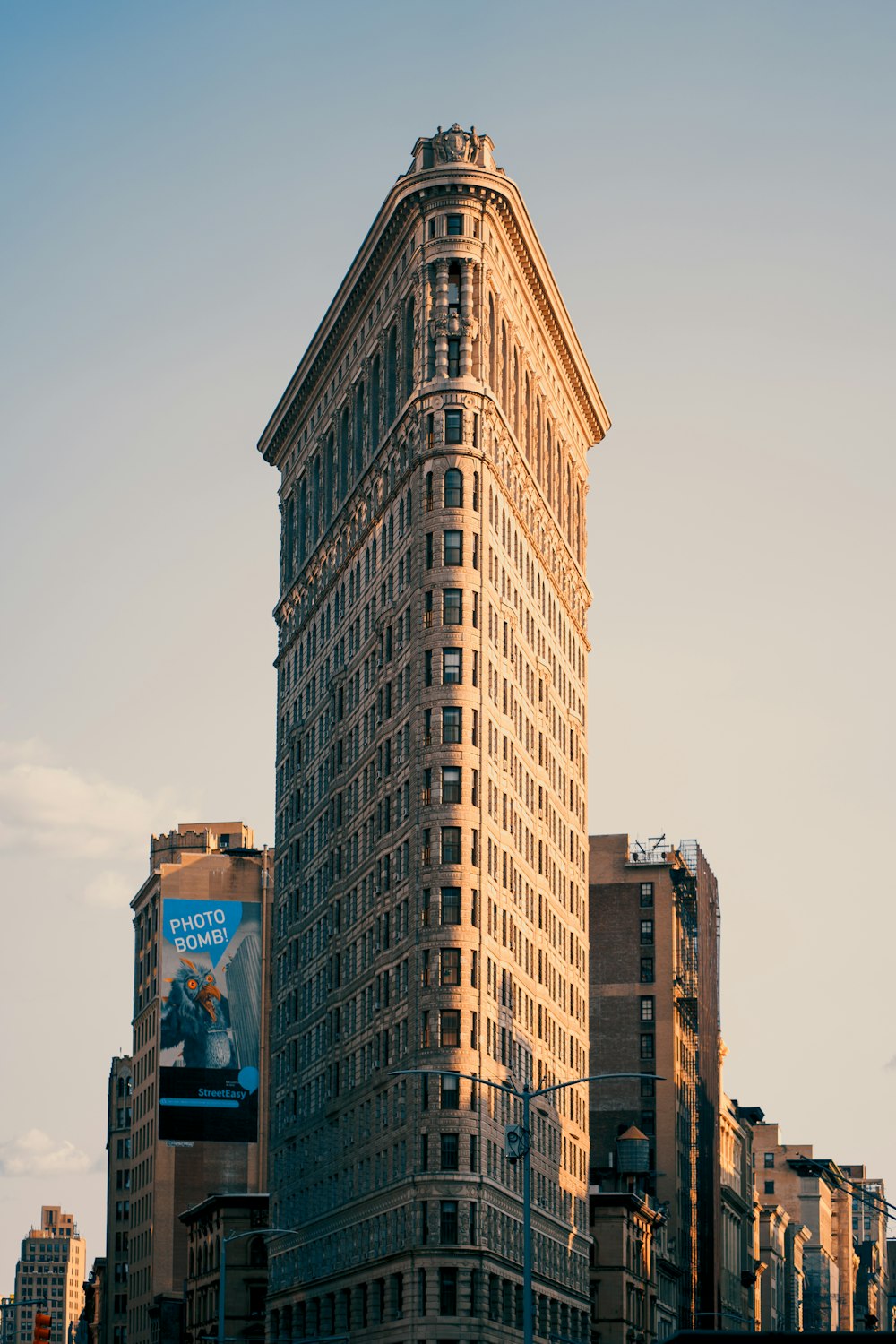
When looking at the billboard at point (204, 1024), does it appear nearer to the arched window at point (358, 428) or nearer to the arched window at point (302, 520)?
the arched window at point (302, 520)

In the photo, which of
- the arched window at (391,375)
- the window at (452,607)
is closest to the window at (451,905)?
the window at (452,607)

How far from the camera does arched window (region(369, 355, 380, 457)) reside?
144m

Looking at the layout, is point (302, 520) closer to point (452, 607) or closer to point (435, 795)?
point (452, 607)

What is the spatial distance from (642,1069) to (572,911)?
155 ft

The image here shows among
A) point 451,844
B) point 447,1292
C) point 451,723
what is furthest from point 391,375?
point 447,1292

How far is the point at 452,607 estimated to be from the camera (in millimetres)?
126312

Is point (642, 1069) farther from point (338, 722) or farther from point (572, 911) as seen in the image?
point (338, 722)

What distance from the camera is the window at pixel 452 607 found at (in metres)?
126

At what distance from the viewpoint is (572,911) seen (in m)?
154

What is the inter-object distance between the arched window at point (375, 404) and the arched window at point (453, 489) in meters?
16.4

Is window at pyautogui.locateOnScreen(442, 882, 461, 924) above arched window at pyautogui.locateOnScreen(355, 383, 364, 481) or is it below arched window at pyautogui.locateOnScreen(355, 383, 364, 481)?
below

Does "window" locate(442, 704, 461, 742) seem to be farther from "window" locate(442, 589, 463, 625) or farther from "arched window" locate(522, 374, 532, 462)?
"arched window" locate(522, 374, 532, 462)

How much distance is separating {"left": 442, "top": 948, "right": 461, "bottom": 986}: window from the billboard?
25378 millimetres

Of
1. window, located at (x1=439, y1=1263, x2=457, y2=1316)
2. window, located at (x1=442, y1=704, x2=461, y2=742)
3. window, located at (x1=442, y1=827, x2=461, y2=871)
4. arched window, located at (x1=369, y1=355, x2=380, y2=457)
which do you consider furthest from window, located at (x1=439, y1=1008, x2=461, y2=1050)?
arched window, located at (x1=369, y1=355, x2=380, y2=457)
